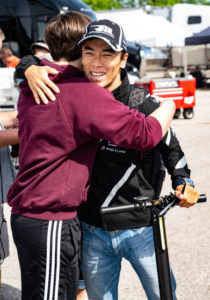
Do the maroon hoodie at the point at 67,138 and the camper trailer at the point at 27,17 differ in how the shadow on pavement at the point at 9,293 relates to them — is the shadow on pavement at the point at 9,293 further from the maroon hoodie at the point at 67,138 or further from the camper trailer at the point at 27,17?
the camper trailer at the point at 27,17

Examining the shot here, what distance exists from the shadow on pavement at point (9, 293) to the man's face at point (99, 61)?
89.2 inches

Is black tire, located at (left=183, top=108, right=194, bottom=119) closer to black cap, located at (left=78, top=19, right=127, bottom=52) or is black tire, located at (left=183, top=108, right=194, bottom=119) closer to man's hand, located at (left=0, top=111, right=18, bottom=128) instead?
man's hand, located at (left=0, top=111, right=18, bottom=128)

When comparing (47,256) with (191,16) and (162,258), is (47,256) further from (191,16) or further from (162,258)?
(191,16)

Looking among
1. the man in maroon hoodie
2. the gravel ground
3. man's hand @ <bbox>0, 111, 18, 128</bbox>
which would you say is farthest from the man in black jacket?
the gravel ground


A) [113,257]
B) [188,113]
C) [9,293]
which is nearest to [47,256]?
[113,257]

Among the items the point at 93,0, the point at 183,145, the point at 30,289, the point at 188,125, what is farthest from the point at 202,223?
the point at 93,0

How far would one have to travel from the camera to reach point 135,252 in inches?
82.9

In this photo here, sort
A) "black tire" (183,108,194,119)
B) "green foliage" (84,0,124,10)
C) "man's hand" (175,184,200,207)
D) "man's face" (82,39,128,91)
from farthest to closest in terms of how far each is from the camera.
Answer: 1. "green foliage" (84,0,124,10)
2. "black tire" (183,108,194,119)
3. "man's face" (82,39,128,91)
4. "man's hand" (175,184,200,207)

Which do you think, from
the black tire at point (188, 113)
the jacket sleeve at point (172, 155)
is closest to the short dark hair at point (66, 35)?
the jacket sleeve at point (172, 155)

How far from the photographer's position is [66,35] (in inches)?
78.2

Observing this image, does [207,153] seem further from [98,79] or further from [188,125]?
[98,79]

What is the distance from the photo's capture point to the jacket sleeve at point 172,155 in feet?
6.88

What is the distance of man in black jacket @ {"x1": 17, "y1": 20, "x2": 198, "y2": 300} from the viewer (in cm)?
197

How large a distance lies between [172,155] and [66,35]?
74 cm
